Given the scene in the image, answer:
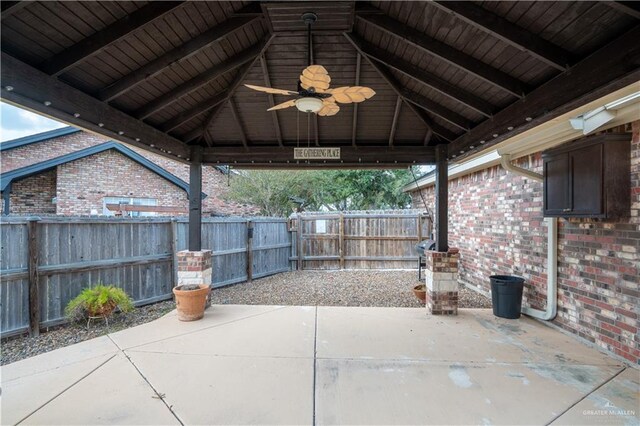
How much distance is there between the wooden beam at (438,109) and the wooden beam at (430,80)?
1.66 ft

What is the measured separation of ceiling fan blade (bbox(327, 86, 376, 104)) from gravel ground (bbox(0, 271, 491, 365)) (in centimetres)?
421

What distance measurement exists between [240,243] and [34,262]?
4.27 m

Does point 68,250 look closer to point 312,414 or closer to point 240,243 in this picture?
point 240,243

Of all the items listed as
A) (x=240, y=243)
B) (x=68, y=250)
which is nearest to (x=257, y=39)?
(x=68, y=250)

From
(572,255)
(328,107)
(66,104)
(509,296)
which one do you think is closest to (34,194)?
(66,104)

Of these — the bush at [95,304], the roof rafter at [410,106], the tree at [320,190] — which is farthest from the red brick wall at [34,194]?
the roof rafter at [410,106]

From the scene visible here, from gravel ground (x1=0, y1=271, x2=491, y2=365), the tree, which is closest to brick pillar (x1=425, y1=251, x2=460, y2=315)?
gravel ground (x1=0, y1=271, x2=491, y2=365)

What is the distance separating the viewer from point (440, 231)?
5.17m

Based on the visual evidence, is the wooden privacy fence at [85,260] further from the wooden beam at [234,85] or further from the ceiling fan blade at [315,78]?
the ceiling fan blade at [315,78]

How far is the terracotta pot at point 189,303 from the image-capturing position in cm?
464

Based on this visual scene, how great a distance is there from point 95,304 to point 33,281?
0.82 metres

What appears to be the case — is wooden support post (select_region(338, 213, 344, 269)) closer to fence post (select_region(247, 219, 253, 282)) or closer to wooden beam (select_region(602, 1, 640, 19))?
fence post (select_region(247, 219, 253, 282))

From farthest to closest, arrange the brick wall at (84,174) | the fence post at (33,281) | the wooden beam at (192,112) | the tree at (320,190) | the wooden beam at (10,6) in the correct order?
the tree at (320,190)
the brick wall at (84,174)
the wooden beam at (192,112)
the fence post at (33,281)
the wooden beam at (10,6)

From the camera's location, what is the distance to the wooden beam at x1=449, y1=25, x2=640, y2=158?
219 cm
